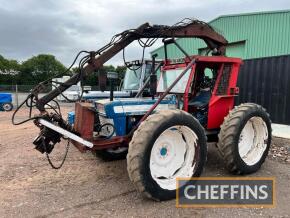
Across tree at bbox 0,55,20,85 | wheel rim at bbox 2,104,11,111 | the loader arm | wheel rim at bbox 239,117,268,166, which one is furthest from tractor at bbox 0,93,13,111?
tree at bbox 0,55,20,85

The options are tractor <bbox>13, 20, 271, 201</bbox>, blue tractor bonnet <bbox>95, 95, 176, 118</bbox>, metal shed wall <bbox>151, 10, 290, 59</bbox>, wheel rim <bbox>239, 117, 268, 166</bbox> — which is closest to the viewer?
tractor <bbox>13, 20, 271, 201</bbox>

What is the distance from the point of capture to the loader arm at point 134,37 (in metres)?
4.46

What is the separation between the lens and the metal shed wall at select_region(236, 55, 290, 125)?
370 inches

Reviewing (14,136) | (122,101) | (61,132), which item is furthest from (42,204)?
(14,136)

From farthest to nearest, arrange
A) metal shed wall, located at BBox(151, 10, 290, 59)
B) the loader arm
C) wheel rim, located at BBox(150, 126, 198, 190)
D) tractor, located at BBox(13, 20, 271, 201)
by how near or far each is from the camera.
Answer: metal shed wall, located at BBox(151, 10, 290, 59) < the loader arm < wheel rim, located at BBox(150, 126, 198, 190) < tractor, located at BBox(13, 20, 271, 201)

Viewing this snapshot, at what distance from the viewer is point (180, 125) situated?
13.9ft

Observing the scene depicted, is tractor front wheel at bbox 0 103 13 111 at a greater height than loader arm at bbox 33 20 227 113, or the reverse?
loader arm at bbox 33 20 227 113

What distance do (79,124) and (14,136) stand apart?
228 inches

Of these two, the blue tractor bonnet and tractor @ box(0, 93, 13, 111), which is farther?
tractor @ box(0, 93, 13, 111)

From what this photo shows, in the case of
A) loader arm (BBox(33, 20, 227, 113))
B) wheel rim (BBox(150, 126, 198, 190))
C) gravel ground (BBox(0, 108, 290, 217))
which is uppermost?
loader arm (BBox(33, 20, 227, 113))

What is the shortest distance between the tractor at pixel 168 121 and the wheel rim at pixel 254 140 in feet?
0.06

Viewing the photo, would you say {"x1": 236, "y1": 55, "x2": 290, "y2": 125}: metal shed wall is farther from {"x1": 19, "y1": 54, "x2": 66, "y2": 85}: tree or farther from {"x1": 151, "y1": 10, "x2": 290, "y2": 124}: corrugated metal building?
{"x1": 19, "y1": 54, "x2": 66, "y2": 85}: tree

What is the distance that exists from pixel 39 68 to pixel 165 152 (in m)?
71.9

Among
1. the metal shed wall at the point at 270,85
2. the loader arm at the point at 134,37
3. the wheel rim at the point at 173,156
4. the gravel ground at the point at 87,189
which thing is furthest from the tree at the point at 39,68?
the wheel rim at the point at 173,156
